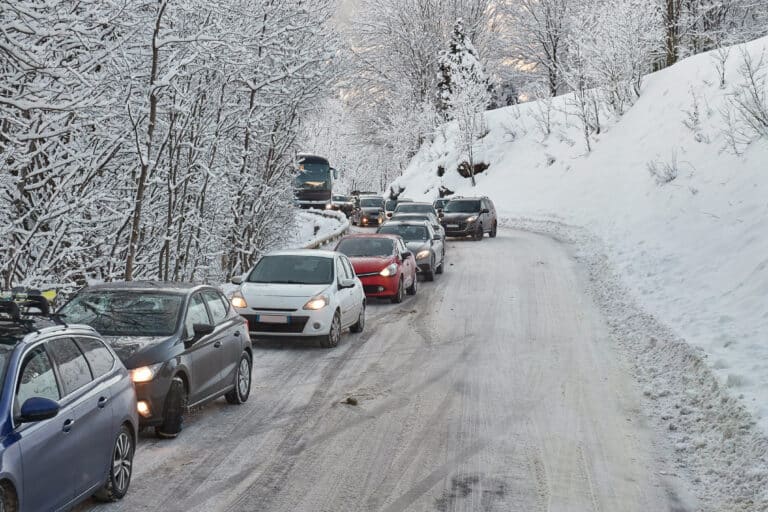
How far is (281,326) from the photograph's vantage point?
47.0ft

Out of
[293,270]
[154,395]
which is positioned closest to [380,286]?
[293,270]

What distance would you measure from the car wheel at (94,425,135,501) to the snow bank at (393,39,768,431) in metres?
6.02

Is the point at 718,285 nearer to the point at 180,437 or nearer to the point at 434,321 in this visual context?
the point at 434,321

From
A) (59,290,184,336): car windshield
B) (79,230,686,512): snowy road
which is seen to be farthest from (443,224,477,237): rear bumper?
(59,290,184,336): car windshield

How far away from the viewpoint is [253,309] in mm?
14359

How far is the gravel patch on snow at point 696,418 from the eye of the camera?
768cm

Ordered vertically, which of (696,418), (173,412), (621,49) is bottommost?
(696,418)

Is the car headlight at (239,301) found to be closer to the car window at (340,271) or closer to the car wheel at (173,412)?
the car window at (340,271)

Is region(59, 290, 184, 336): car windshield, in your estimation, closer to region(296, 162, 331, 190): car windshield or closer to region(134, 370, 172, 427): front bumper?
region(134, 370, 172, 427): front bumper

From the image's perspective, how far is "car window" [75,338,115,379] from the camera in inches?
266

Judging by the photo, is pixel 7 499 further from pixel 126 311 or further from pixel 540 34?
Answer: pixel 540 34

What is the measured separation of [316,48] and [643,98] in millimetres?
29059

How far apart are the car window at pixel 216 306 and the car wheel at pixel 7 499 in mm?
5005

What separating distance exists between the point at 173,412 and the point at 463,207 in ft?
95.0
